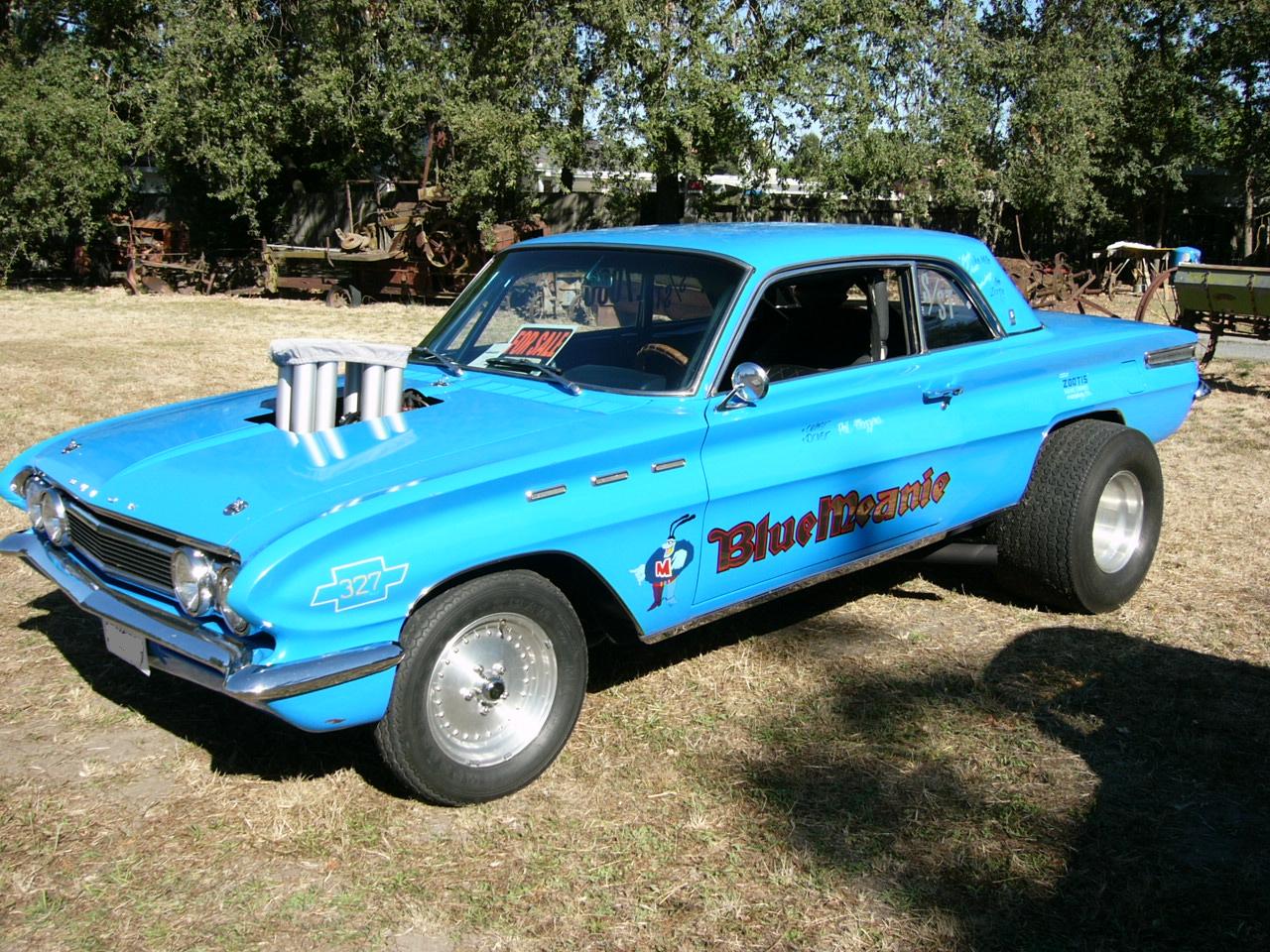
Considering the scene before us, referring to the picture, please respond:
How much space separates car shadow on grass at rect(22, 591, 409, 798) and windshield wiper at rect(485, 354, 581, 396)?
1353 millimetres

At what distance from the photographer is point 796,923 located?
2.99 m

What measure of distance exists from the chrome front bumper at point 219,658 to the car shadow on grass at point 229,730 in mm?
629

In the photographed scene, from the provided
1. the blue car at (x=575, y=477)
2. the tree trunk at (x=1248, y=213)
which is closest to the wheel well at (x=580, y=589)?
the blue car at (x=575, y=477)

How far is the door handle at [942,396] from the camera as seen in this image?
4477mm

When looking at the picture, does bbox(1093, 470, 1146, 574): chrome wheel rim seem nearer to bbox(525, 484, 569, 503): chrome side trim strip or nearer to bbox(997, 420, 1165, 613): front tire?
bbox(997, 420, 1165, 613): front tire

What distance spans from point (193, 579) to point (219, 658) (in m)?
0.24

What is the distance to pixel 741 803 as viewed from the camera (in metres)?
3.55

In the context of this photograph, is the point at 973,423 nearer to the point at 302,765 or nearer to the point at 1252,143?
the point at 302,765

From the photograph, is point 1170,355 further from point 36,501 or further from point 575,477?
point 36,501

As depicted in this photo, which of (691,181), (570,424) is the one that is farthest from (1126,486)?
(691,181)

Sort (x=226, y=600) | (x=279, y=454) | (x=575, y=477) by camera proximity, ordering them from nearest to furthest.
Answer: (x=226, y=600) → (x=575, y=477) → (x=279, y=454)

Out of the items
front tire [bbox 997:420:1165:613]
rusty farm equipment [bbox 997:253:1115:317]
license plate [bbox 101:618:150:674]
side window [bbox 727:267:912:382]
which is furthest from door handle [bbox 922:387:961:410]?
rusty farm equipment [bbox 997:253:1115:317]

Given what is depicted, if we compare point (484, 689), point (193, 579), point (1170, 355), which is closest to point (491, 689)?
point (484, 689)

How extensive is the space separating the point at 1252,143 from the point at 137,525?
25064mm
